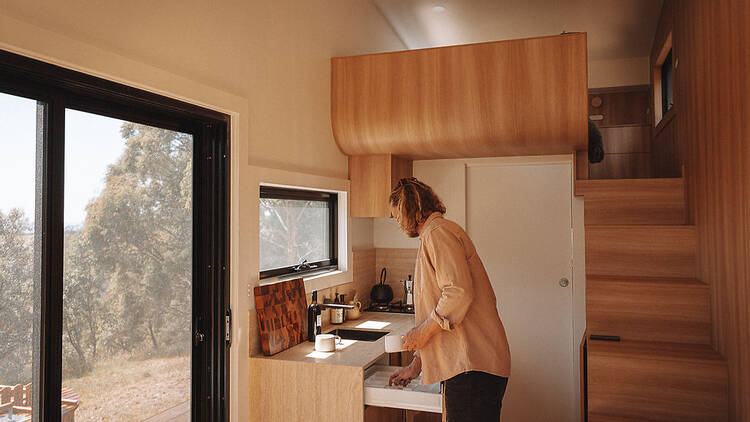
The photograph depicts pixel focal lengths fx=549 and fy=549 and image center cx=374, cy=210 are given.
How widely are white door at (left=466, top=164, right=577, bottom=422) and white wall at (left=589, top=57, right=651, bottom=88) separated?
1.88 m

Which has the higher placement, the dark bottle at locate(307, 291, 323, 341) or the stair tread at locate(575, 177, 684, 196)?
the stair tread at locate(575, 177, 684, 196)

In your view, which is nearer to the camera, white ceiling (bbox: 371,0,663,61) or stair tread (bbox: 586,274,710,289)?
stair tread (bbox: 586,274,710,289)

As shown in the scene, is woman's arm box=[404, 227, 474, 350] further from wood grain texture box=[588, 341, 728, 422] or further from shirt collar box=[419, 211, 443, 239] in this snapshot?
wood grain texture box=[588, 341, 728, 422]

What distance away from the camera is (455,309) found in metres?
2.12

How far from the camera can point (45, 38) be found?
63.9 inches

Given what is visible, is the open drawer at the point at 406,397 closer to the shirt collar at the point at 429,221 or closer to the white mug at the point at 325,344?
the white mug at the point at 325,344

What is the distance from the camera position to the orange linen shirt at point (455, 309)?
2123 millimetres

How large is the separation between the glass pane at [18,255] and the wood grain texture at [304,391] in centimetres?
110

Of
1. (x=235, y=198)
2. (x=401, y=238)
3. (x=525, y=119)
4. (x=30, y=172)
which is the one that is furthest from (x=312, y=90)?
(x=30, y=172)

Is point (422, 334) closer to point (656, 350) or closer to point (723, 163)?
point (656, 350)

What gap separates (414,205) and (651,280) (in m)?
1.49

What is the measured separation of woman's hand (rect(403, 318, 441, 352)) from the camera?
7.07 ft

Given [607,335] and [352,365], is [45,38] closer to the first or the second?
[352,365]

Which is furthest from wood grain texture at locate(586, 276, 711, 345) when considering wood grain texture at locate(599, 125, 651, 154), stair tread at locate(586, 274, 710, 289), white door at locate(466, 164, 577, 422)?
wood grain texture at locate(599, 125, 651, 154)
